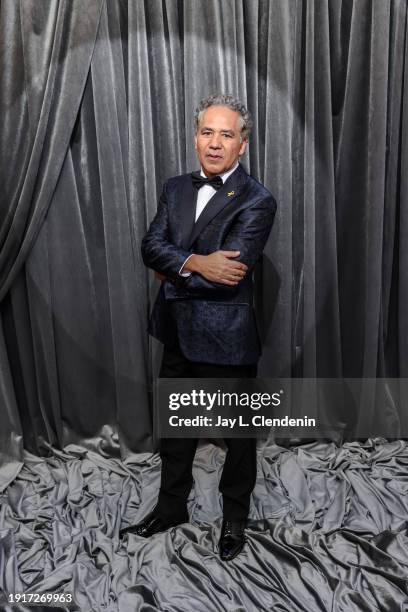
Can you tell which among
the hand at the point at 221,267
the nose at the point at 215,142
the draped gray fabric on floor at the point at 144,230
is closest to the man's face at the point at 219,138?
the nose at the point at 215,142

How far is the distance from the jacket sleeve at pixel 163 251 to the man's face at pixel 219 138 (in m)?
0.21

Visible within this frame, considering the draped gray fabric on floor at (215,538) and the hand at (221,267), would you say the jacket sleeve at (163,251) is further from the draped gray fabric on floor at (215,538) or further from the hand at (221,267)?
the draped gray fabric on floor at (215,538)

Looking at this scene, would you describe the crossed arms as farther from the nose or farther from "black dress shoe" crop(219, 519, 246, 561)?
"black dress shoe" crop(219, 519, 246, 561)

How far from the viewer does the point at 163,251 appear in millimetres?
1829

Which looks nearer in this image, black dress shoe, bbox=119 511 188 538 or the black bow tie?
the black bow tie

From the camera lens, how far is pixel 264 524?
211cm

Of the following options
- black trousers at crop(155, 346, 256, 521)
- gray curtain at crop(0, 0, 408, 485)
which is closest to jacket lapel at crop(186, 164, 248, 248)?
black trousers at crop(155, 346, 256, 521)

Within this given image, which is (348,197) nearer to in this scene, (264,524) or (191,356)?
(191,356)

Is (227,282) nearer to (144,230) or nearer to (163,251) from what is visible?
(163,251)

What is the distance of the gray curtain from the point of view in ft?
7.59

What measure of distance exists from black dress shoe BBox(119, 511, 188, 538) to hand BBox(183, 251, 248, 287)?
2.94 ft

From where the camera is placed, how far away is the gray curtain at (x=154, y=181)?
2314 mm

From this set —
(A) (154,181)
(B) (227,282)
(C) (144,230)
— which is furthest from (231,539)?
(A) (154,181)

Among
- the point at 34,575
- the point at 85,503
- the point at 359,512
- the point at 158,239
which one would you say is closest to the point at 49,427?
the point at 85,503
